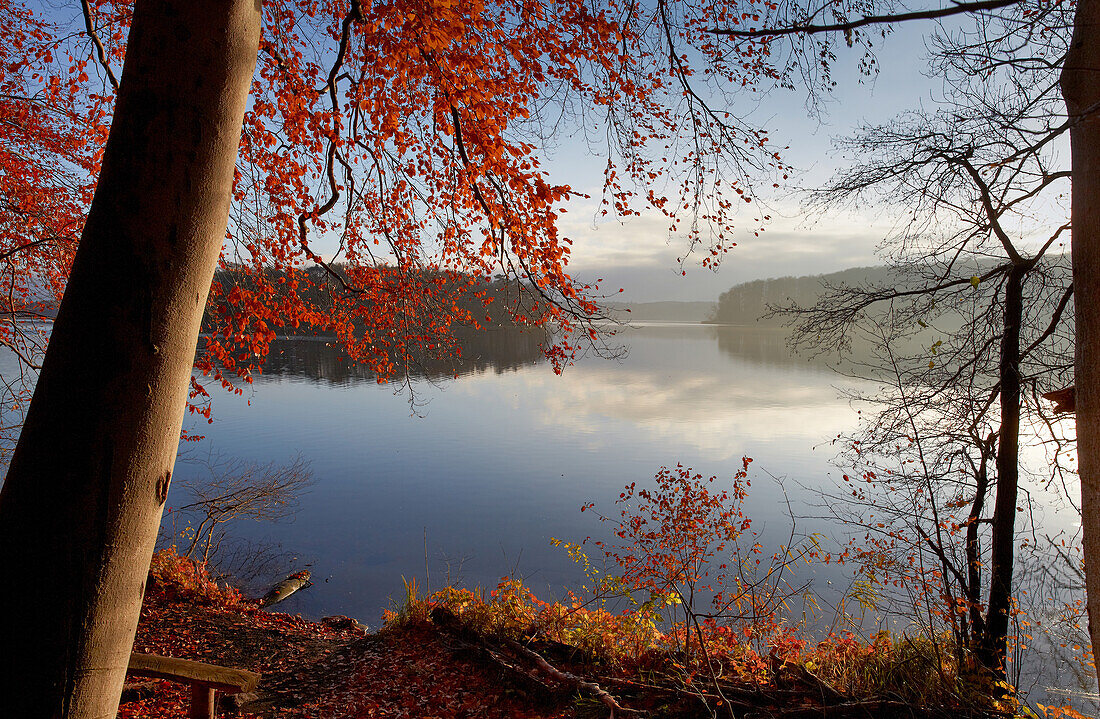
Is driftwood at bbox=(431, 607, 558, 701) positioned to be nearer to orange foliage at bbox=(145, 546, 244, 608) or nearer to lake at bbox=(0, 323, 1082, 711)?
lake at bbox=(0, 323, 1082, 711)

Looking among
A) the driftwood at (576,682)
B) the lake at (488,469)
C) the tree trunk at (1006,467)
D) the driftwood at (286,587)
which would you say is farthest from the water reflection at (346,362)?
the tree trunk at (1006,467)

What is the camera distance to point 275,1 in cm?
482

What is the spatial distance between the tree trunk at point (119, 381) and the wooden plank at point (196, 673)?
79.8 inches

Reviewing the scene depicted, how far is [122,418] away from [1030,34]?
20.4ft

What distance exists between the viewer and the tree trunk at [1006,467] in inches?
244

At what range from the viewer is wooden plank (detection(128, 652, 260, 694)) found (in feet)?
9.57

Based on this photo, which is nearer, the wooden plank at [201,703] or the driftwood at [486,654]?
the wooden plank at [201,703]

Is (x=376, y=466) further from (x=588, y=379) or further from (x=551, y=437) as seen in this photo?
(x=588, y=379)

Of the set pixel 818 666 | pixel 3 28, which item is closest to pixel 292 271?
pixel 3 28

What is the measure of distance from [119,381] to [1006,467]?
8212 mm

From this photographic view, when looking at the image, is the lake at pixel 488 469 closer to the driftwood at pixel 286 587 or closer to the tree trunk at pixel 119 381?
the driftwood at pixel 286 587

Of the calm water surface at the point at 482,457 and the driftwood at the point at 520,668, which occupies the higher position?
the driftwood at the point at 520,668

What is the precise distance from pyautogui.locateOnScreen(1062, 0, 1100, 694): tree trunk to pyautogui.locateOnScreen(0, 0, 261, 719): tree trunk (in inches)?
119

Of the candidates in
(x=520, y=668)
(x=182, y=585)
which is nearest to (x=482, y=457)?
(x=182, y=585)
